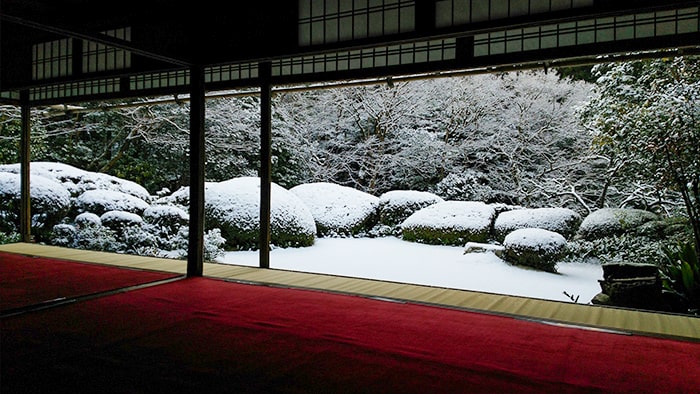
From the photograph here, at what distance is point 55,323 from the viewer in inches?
97.5

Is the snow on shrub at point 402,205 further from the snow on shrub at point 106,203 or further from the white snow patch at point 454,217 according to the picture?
the snow on shrub at point 106,203

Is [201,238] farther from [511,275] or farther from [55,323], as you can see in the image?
[511,275]

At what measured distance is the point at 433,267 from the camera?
22.7 feet

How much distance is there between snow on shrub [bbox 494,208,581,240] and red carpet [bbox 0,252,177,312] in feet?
18.9

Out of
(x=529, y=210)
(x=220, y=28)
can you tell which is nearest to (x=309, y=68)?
(x=220, y=28)

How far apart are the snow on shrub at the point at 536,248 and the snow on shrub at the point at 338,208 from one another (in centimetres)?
299

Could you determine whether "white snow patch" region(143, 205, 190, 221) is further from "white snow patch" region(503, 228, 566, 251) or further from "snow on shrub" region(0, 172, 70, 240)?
"white snow patch" region(503, 228, 566, 251)

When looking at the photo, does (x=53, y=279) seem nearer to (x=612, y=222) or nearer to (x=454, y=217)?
(x=454, y=217)

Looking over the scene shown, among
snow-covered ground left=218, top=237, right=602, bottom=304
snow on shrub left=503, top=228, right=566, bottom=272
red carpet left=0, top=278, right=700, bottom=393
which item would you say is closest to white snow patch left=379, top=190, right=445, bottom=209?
snow-covered ground left=218, top=237, right=602, bottom=304

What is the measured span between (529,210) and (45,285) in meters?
6.94

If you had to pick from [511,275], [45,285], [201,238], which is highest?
[201,238]

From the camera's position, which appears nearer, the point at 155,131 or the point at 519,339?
the point at 519,339

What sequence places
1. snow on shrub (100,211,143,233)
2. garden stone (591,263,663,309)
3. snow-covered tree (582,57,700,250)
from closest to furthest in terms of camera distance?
garden stone (591,263,663,309) < snow-covered tree (582,57,700,250) < snow on shrub (100,211,143,233)

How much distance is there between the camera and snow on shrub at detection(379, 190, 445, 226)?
891 centimetres
